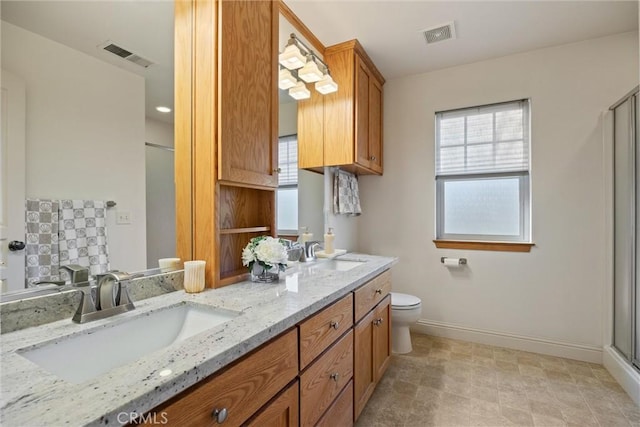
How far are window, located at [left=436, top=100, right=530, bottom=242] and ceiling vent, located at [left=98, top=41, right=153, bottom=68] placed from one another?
98.6 inches

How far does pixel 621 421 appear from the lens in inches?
66.2

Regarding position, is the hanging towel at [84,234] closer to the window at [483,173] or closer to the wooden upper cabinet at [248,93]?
the wooden upper cabinet at [248,93]

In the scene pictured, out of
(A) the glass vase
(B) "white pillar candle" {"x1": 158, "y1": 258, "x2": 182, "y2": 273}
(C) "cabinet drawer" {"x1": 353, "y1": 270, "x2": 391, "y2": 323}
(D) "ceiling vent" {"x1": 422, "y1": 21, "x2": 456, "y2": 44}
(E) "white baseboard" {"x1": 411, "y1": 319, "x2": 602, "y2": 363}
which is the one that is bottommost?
(E) "white baseboard" {"x1": 411, "y1": 319, "x2": 602, "y2": 363}

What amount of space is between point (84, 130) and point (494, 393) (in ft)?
8.55

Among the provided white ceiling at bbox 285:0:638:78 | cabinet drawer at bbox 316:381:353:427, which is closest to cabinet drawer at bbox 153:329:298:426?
cabinet drawer at bbox 316:381:353:427

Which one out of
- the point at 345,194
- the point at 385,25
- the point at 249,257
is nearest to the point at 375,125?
the point at 345,194

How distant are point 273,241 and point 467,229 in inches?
83.2

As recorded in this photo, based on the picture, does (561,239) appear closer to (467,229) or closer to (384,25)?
(467,229)

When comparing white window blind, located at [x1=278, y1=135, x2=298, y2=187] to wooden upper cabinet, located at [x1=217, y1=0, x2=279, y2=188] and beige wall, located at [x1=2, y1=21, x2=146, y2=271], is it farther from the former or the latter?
beige wall, located at [x1=2, y1=21, x2=146, y2=271]

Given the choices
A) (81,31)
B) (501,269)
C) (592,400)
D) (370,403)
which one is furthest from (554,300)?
(81,31)

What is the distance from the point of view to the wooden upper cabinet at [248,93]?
1324 mm

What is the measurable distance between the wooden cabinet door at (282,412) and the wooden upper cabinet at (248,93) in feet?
2.90

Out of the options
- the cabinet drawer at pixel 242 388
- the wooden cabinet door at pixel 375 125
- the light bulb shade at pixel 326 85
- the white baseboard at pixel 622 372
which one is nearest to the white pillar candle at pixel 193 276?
the cabinet drawer at pixel 242 388

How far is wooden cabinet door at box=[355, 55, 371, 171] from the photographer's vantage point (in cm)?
241
